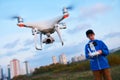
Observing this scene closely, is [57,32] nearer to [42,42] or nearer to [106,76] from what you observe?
[42,42]

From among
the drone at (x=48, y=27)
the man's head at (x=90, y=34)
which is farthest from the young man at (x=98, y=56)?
the drone at (x=48, y=27)

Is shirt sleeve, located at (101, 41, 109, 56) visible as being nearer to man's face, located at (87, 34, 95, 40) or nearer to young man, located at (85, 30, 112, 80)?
young man, located at (85, 30, 112, 80)

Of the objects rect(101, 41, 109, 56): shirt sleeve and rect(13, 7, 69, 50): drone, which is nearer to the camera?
rect(101, 41, 109, 56): shirt sleeve

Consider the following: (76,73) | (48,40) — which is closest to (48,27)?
(48,40)

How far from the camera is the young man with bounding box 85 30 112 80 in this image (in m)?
7.51

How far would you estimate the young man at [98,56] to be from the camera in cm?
751

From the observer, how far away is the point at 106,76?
24.7ft

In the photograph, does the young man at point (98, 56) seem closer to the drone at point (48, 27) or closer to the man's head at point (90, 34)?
the man's head at point (90, 34)

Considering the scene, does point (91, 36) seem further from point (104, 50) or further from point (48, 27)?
point (48, 27)

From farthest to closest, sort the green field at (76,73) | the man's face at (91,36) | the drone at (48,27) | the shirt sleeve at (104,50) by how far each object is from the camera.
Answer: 1. the green field at (76,73)
2. the drone at (48,27)
3. the man's face at (91,36)
4. the shirt sleeve at (104,50)

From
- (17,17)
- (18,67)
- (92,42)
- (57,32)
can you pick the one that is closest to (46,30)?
(57,32)

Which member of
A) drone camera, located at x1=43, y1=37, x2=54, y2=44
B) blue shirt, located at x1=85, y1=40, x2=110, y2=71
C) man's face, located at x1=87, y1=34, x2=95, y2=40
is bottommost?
blue shirt, located at x1=85, y1=40, x2=110, y2=71

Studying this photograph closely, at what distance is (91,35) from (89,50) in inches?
14.6

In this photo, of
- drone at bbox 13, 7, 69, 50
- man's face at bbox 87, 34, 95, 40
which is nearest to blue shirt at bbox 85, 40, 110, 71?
man's face at bbox 87, 34, 95, 40
